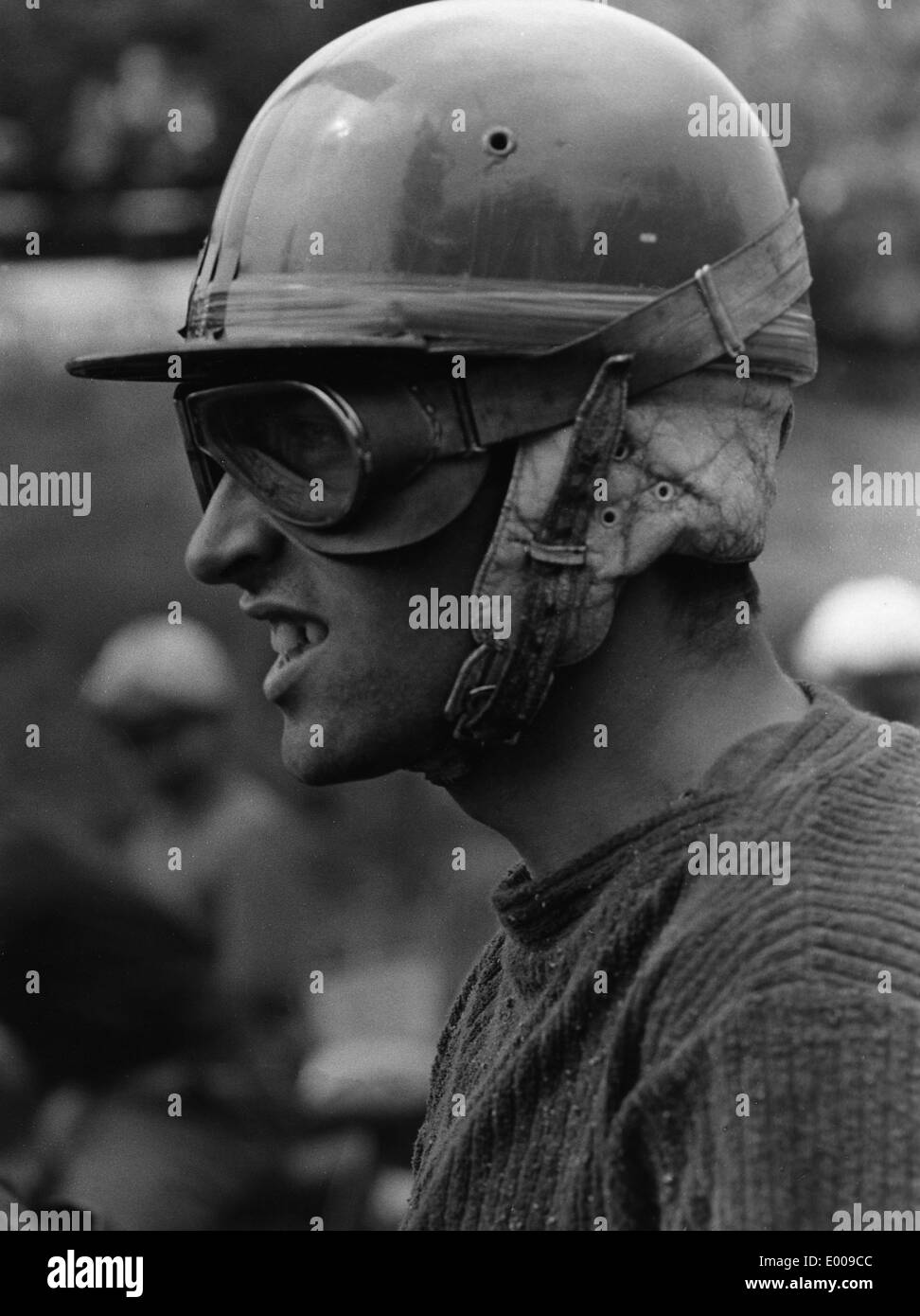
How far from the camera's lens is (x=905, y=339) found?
894cm

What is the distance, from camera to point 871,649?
20.8ft

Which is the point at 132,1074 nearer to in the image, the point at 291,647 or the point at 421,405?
the point at 291,647

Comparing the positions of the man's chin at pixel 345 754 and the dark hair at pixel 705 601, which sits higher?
the dark hair at pixel 705 601

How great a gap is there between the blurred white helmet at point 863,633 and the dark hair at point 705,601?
12.2 feet

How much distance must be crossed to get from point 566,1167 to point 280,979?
359 cm

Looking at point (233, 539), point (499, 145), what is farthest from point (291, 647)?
point (499, 145)

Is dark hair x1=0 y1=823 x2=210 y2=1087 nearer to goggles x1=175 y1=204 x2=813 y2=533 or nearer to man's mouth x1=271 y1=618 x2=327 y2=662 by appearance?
man's mouth x1=271 y1=618 x2=327 y2=662

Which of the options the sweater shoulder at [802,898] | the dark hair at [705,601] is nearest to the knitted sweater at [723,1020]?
the sweater shoulder at [802,898]

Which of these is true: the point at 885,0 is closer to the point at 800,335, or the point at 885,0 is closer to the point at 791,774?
the point at 800,335

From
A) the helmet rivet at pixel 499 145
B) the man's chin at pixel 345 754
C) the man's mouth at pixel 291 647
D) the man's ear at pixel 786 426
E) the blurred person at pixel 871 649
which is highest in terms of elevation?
the blurred person at pixel 871 649

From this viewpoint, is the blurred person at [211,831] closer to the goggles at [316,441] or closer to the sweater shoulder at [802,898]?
the goggles at [316,441]

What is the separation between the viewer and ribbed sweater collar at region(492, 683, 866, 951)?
7.98 ft

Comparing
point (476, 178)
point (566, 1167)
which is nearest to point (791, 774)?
point (566, 1167)

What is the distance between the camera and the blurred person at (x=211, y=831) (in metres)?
5.84
